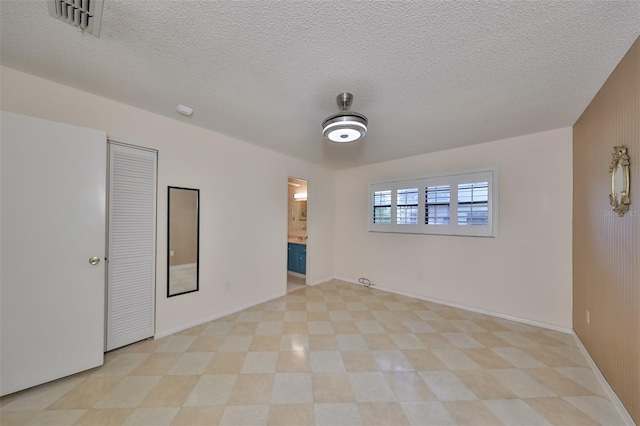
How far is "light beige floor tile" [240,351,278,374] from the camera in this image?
2.09 m

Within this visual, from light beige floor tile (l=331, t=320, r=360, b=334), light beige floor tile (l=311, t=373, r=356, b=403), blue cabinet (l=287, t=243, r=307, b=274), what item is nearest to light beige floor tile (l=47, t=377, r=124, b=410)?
light beige floor tile (l=311, t=373, r=356, b=403)

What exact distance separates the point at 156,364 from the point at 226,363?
644 mm

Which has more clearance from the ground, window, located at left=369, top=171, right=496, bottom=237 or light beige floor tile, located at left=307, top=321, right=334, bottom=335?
window, located at left=369, top=171, right=496, bottom=237

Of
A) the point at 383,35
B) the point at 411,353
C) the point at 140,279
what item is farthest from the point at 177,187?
the point at 411,353

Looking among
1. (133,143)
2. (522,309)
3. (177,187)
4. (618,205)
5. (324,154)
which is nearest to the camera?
(618,205)

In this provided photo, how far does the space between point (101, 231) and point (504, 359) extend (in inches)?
157

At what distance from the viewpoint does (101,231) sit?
2.09 meters

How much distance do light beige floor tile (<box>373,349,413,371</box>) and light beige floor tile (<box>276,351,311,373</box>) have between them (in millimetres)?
689

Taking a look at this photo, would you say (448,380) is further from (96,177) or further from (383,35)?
(96,177)

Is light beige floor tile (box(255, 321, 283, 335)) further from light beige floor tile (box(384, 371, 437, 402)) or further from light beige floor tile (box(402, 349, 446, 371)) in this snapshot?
light beige floor tile (box(402, 349, 446, 371))

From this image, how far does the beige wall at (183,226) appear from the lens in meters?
2.78

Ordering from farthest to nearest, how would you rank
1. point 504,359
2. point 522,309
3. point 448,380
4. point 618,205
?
point 522,309
point 504,359
point 448,380
point 618,205

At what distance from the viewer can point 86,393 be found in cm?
181

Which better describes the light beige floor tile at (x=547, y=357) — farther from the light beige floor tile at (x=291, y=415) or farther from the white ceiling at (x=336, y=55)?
the white ceiling at (x=336, y=55)
